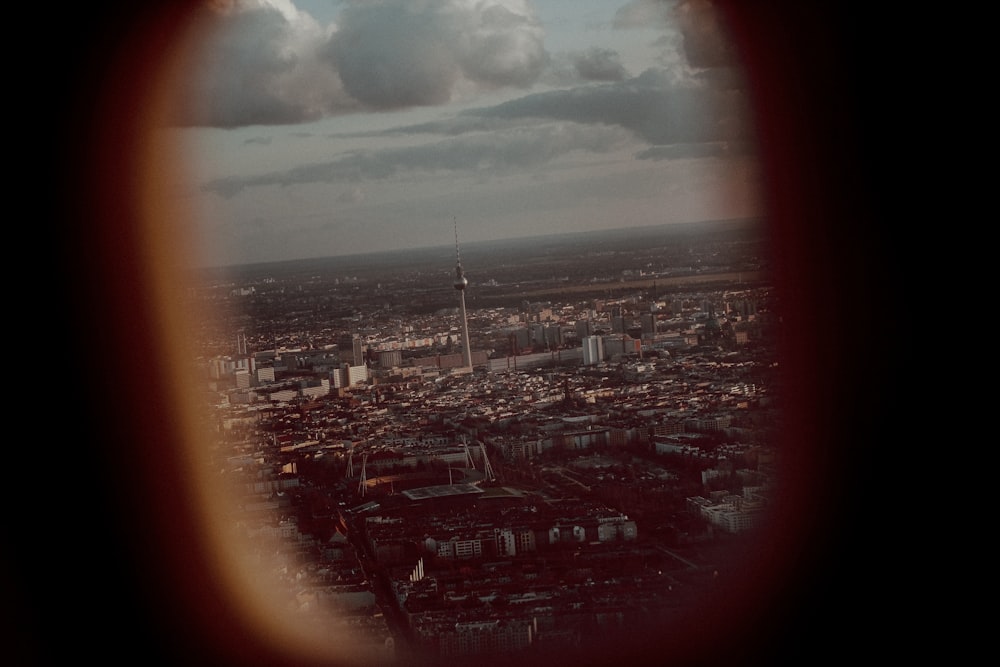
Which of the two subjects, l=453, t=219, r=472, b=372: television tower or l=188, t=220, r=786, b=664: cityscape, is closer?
l=188, t=220, r=786, b=664: cityscape

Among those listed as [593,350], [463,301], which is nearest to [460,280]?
[463,301]

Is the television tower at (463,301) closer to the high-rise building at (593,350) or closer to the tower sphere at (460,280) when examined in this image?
Result: the tower sphere at (460,280)

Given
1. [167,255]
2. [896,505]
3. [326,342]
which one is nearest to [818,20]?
[896,505]

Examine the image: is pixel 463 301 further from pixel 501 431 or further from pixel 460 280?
pixel 501 431

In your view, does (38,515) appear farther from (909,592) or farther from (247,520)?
(909,592)

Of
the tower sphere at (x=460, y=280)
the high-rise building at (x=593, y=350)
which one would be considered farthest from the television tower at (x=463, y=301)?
the high-rise building at (x=593, y=350)

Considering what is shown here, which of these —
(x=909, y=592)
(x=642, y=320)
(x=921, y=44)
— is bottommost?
(x=909, y=592)

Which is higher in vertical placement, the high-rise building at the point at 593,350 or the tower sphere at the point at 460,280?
the tower sphere at the point at 460,280

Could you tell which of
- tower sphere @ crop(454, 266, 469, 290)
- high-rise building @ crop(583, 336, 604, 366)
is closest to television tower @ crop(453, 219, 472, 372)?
tower sphere @ crop(454, 266, 469, 290)

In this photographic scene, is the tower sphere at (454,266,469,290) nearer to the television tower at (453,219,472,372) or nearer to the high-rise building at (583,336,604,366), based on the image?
the television tower at (453,219,472,372)
